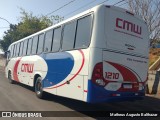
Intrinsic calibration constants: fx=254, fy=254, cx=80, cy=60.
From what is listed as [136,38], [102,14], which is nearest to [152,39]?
[136,38]

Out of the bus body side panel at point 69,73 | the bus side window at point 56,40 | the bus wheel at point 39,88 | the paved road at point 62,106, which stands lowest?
the paved road at point 62,106

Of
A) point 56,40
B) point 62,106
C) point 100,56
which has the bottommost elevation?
point 62,106

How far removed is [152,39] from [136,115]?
1532 cm

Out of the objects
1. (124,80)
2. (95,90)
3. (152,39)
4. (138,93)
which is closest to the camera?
(95,90)

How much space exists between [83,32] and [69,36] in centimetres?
105

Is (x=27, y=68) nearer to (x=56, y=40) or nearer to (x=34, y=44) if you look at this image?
(x=34, y=44)

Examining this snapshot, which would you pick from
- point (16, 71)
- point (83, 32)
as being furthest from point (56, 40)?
point (16, 71)

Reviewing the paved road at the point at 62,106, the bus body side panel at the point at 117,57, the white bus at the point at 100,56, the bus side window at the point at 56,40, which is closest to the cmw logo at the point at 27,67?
the paved road at the point at 62,106

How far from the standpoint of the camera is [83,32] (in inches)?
324

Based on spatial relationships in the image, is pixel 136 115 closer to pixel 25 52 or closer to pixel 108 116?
pixel 108 116

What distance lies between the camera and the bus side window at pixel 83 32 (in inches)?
313

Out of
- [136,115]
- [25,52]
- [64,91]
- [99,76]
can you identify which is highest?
[25,52]

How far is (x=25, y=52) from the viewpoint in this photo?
14.9 metres

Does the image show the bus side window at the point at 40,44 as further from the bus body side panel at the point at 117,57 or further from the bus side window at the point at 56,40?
the bus body side panel at the point at 117,57
